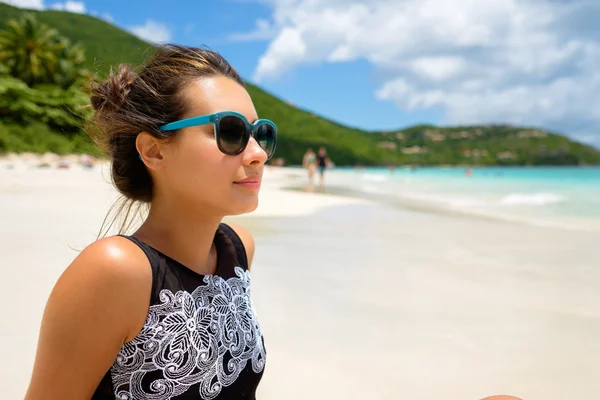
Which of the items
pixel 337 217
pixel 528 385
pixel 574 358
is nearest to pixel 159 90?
pixel 528 385

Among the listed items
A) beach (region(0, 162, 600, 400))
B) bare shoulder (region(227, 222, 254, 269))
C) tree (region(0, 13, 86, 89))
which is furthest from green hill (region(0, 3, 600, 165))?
bare shoulder (region(227, 222, 254, 269))

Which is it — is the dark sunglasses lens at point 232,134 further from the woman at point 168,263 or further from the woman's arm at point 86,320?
the woman's arm at point 86,320

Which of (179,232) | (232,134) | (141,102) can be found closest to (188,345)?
(179,232)

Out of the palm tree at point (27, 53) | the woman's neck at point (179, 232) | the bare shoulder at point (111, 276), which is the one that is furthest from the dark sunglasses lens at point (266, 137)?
→ the palm tree at point (27, 53)

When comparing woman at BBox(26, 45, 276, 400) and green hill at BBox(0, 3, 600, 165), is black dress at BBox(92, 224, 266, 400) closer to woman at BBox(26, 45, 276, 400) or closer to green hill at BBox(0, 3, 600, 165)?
woman at BBox(26, 45, 276, 400)

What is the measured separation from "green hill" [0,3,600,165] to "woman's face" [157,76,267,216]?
8411 centimetres

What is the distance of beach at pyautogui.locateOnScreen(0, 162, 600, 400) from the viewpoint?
312 centimetres

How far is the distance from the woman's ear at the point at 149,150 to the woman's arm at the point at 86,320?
0.31 meters

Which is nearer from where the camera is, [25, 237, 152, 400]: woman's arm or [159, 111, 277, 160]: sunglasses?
[25, 237, 152, 400]: woman's arm

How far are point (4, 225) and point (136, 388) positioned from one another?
7.06m

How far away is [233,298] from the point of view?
163cm

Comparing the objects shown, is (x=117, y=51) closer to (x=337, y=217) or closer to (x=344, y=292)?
(x=337, y=217)

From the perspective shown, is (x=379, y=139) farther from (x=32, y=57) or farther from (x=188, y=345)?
(x=188, y=345)

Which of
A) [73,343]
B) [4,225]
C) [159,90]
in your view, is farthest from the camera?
[4,225]
